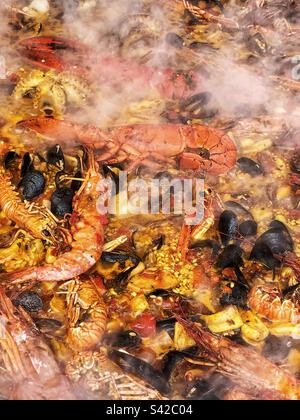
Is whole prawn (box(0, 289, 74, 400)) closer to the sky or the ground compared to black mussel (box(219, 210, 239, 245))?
closer to the ground

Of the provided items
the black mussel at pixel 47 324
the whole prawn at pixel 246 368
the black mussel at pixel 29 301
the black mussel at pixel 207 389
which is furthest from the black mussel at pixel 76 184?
the black mussel at pixel 207 389

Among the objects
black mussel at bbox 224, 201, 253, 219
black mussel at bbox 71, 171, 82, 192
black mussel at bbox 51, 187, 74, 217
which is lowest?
black mussel at bbox 224, 201, 253, 219

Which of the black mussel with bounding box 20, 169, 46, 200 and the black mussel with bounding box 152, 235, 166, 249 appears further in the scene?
the black mussel with bounding box 20, 169, 46, 200

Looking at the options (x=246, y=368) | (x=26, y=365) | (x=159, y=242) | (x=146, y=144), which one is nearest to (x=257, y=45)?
(x=146, y=144)

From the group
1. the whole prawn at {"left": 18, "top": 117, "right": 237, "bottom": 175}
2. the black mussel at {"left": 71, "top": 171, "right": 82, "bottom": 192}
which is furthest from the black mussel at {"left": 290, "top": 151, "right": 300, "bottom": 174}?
the black mussel at {"left": 71, "top": 171, "right": 82, "bottom": 192}

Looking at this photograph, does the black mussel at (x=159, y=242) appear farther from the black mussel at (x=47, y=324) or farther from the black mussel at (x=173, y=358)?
the black mussel at (x=47, y=324)

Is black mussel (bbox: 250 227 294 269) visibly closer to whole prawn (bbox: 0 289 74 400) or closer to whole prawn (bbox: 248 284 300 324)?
whole prawn (bbox: 248 284 300 324)
